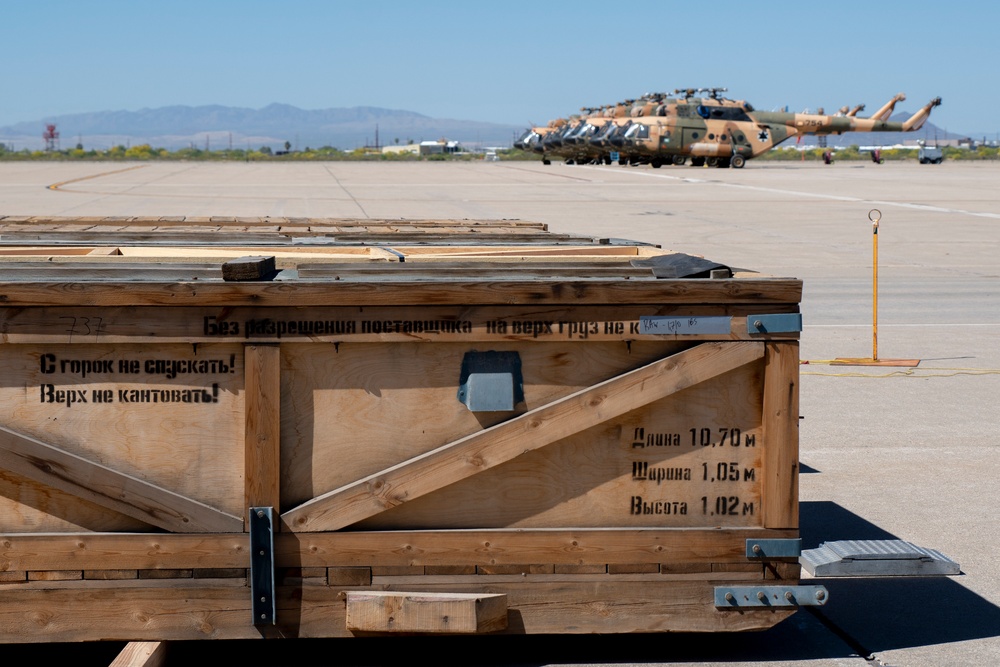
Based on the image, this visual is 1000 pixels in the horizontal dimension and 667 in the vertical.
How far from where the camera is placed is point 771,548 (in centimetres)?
459

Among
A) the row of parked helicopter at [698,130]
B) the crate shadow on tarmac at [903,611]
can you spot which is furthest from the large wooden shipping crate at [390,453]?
the row of parked helicopter at [698,130]

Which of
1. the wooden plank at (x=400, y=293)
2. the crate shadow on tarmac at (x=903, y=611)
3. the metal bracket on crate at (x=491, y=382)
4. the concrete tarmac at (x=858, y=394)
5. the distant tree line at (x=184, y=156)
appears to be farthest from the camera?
the distant tree line at (x=184, y=156)

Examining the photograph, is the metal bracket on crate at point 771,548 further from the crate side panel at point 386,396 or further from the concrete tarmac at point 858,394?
the crate side panel at point 386,396

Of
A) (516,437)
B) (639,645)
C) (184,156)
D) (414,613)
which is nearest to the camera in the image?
(414,613)

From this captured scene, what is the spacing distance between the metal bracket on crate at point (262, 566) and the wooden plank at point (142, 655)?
328 millimetres

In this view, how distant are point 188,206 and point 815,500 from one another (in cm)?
2514

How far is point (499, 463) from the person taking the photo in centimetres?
451

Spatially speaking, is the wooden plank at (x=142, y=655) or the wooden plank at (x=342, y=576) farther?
the wooden plank at (x=342, y=576)

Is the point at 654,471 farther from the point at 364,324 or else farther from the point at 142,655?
the point at 142,655

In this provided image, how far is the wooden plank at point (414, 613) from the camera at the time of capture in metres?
4.37

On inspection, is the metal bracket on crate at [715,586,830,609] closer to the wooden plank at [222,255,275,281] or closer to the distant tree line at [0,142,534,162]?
the wooden plank at [222,255,275,281]

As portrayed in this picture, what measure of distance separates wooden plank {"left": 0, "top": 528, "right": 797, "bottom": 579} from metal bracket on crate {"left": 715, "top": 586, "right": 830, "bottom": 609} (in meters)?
0.11

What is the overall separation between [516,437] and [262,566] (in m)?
0.97

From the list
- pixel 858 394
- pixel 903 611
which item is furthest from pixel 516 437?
pixel 858 394
